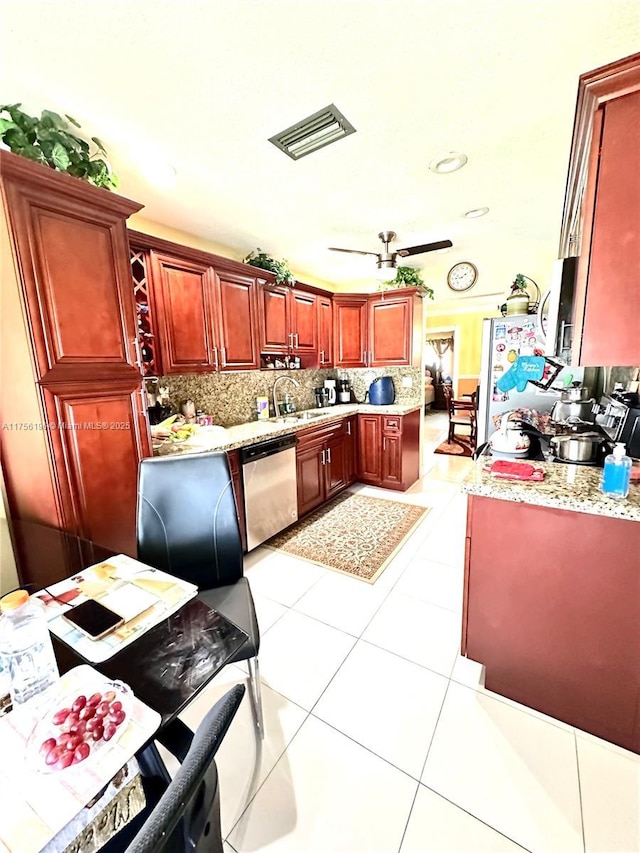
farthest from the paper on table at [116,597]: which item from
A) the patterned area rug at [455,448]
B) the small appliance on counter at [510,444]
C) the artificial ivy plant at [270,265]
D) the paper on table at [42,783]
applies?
the patterned area rug at [455,448]

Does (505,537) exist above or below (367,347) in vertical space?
below

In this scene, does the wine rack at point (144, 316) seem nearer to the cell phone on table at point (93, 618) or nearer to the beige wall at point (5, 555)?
the beige wall at point (5, 555)

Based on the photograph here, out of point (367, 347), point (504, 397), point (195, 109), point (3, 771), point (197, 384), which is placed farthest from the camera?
point (367, 347)

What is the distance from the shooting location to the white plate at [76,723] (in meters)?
0.61

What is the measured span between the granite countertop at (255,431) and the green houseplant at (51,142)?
143 centimetres

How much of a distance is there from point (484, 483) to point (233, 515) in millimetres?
1084

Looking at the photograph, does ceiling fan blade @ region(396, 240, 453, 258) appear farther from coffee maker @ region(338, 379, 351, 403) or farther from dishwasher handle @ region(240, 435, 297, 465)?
dishwasher handle @ region(240, 435, 297, 465)

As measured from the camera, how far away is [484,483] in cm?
140

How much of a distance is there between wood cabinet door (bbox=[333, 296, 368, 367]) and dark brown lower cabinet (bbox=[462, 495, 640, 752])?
112 inches

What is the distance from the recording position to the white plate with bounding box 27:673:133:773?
0.61 m

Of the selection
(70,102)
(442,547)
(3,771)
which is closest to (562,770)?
(442,547)

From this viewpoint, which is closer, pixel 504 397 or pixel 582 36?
pixel 582 36

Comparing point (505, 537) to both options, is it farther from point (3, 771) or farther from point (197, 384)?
point (197, 384)

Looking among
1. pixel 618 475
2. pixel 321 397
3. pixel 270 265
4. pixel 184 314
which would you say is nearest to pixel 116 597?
pixel 618 475
